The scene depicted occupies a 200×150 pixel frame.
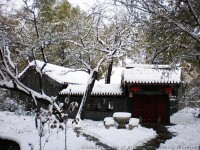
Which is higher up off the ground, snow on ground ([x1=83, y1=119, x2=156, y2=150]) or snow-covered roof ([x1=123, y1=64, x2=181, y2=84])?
snow-covered roof ([x1=123, y1=64, x2=181, y2=84])

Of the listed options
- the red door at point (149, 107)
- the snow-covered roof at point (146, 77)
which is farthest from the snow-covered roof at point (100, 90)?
the snow-covered roof at point (146, 77)

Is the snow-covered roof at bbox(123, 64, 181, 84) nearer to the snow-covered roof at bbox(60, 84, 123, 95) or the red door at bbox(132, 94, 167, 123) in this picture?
the red door at bbox(132, 94, 167, 123)

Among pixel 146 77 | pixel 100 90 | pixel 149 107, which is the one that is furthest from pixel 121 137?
pixel 100 90

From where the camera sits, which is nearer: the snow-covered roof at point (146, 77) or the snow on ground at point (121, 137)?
the snow on ground at point (121, 137)

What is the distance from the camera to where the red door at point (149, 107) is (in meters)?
25.0

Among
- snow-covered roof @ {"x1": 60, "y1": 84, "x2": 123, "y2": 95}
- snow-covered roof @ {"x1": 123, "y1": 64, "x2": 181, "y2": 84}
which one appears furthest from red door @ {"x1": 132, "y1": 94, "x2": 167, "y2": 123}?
snow-covered roof @ {"x1": 123, "y1": 64, "x2": 181, "y2": 84}

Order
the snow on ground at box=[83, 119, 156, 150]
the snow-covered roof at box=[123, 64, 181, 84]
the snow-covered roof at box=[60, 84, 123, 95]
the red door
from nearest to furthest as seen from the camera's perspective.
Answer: the snow on ground at box=[83, 119, 156, 150]
the snow-covered roof at box=[123, 64, 181, 84]
the red door
the snow-covered roof at box=[60, 84, 123, 95]

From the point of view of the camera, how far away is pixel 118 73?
4500 centimetres

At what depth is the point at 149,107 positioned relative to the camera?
2534cm

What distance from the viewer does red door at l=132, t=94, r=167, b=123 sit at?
82.2 ft

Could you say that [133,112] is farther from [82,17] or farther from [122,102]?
[82,17]

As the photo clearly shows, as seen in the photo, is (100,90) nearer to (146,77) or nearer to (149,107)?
(149,107)

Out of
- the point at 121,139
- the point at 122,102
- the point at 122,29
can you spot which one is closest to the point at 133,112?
the point at 122,102

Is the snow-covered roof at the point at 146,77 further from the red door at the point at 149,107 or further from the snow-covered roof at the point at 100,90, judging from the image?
the snow-covered roof at the point at 100,90
